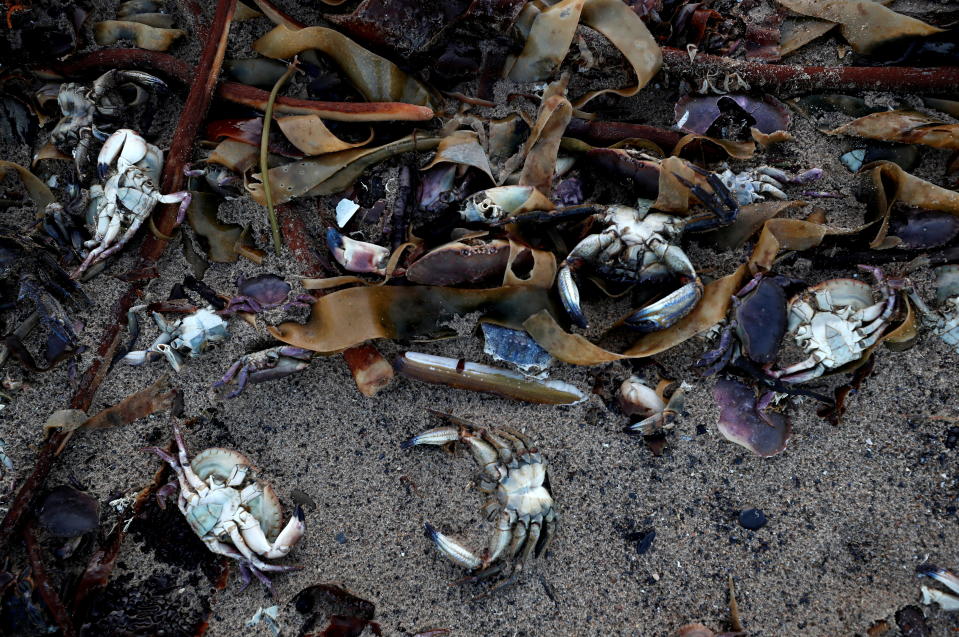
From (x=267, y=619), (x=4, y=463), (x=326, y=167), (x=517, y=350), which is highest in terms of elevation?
(x=326, y=167)

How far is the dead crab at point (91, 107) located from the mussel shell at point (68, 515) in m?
1.31

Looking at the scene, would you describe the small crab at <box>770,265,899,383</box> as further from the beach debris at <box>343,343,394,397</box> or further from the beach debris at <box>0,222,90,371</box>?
the beach debris at <box>0,222,90,371</box>

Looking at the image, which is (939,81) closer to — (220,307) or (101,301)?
(220,307)

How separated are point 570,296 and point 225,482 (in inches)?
56.6

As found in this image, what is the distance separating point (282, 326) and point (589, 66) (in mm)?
1606

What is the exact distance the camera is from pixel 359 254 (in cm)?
234

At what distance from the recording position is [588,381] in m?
2.29

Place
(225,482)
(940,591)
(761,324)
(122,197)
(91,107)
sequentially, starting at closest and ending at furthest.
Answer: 1. (940,591)
2. (761,324)
3. (225,482)
4. (122,197)
5. (91,107)

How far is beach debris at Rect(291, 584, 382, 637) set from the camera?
2.11 m

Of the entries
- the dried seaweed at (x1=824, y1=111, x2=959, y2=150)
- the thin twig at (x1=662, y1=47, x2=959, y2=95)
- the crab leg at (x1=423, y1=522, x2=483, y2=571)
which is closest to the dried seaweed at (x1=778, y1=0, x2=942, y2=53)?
the thin twig at (x1=662, y1=47, x2=959, y2=95)

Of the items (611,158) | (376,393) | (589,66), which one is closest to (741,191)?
(611,158)

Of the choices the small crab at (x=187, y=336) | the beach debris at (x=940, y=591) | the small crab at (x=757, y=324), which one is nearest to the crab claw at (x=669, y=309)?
the small crab at (x=757, y=324)

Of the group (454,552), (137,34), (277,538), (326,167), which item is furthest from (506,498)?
(137,34)

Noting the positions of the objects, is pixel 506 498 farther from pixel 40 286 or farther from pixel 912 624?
pixel 40 286
